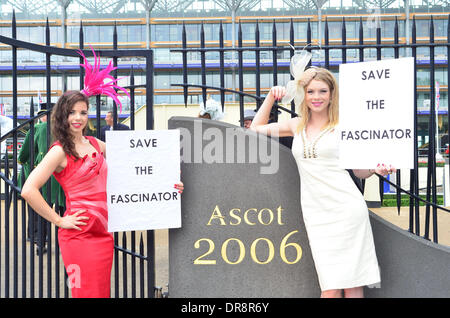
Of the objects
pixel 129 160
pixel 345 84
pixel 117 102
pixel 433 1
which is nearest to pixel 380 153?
pixel 345 84

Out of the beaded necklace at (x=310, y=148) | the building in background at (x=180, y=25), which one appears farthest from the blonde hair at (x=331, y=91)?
the building in background at (x=180, y=25)

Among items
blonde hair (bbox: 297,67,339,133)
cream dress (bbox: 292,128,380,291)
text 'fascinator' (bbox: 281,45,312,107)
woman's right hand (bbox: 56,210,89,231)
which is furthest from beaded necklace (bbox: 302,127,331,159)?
woman's right hand (bbox: 56,210,89,231)

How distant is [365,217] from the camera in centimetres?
234

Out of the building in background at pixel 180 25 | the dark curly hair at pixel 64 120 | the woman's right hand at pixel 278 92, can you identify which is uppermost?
the building in background at pixel 180 25

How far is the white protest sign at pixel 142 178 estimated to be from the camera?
8.45ft

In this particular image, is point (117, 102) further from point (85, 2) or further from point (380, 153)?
point (85, 2)

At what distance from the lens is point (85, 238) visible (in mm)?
2338

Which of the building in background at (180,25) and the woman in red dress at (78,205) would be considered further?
the building in background at (180,25)

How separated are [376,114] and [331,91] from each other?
1.06ft

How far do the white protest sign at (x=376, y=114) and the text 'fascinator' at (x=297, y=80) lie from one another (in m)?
0.25

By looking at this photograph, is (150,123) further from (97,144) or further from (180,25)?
(180,25)

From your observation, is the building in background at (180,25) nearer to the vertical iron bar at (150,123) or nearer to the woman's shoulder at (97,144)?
the vertical iron bar at (150,123)

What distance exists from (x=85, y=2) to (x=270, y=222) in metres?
32.0

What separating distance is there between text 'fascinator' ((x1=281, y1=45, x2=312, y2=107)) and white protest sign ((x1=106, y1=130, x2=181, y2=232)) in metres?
0.80
